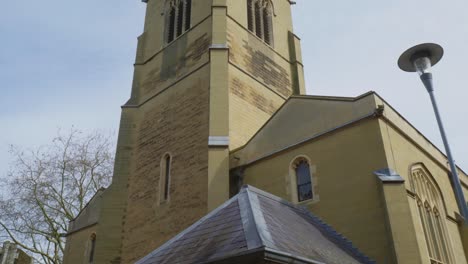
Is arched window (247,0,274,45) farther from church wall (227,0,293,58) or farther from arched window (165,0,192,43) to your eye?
arched window (165,0,192,43)

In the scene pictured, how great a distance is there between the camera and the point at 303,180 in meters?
12.4

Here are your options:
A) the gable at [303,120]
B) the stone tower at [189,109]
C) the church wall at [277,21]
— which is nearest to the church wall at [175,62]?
the stone tower at [189,109]

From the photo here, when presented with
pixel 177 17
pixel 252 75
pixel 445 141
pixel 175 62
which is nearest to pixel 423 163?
pixel 445 141

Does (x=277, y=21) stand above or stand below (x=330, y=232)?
above

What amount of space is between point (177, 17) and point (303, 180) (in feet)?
38.1

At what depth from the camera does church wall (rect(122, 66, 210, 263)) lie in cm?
1446

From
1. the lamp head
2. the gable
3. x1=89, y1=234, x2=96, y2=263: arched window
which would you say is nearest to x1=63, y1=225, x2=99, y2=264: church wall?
x1=89, y1=234, x2=96, y2=263: arched window

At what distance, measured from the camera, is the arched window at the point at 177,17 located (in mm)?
19812

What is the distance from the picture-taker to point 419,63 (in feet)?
28.9

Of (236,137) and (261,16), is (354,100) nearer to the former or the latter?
(236,137)

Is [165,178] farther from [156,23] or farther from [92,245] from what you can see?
[156,23]

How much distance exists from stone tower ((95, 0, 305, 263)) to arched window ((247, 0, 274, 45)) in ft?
0.17

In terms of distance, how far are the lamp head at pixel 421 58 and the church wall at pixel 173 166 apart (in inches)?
295

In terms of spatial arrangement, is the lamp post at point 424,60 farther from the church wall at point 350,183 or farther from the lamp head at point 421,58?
the church wall at point 350,183
